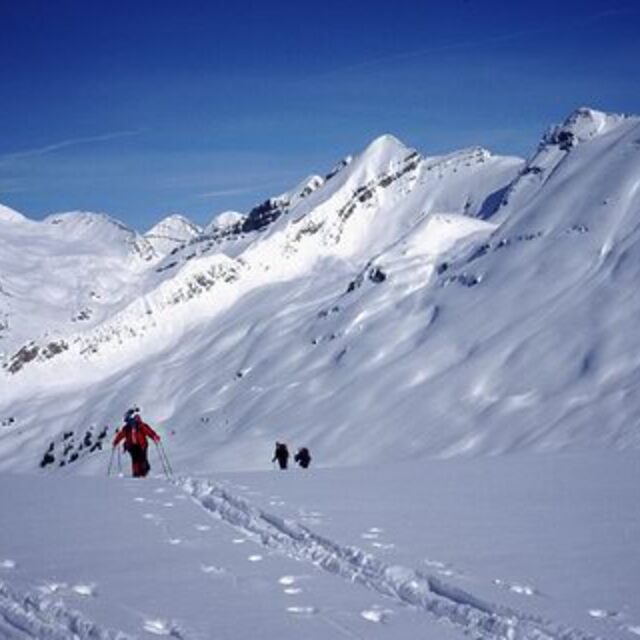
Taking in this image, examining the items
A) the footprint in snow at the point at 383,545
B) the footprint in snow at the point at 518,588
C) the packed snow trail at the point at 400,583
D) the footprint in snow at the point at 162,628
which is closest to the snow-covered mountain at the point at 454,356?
the packed snow trail at the point at 400,583

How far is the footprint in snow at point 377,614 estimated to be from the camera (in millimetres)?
9000

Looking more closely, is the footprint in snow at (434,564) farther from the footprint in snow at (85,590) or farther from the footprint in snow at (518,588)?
the footprint in snow at (85,590)

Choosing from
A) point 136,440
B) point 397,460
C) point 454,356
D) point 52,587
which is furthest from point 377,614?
point 454,356

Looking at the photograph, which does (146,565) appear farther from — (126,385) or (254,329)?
(126,385)

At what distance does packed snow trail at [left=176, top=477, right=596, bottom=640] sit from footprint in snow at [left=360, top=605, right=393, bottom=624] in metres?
0.39

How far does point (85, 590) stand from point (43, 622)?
1034mm

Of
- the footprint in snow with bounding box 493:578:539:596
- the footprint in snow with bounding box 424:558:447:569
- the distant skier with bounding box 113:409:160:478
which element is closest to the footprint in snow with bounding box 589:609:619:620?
the footprint in snow with bounding box 493:578:539:596

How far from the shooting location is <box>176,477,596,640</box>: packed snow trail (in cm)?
864

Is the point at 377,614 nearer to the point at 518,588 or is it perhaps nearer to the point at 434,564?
the point at 518,588

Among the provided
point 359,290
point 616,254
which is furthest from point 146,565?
point 359,290

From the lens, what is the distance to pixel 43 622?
352 inches

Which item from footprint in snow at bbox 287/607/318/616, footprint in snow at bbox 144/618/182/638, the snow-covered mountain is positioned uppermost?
the snow-covered mountain

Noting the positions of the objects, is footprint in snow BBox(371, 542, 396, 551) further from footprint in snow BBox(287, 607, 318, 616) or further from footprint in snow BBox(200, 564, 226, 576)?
footprint in snow BBox(287, 607, 318, 616)

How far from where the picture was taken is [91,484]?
1992 centimetres
